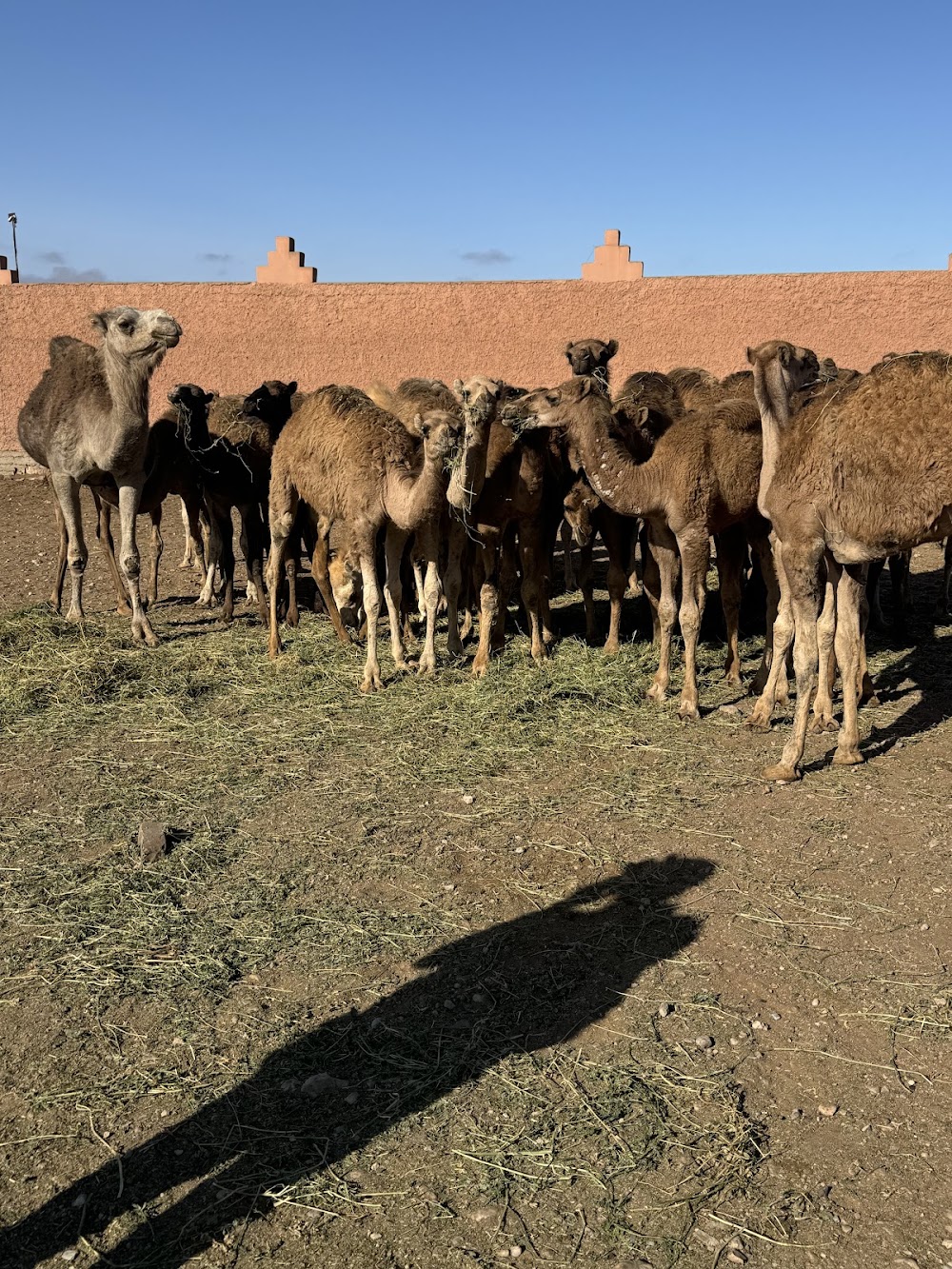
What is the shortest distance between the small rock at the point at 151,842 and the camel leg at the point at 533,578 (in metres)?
4.42

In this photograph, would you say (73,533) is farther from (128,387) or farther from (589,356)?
(589,356)

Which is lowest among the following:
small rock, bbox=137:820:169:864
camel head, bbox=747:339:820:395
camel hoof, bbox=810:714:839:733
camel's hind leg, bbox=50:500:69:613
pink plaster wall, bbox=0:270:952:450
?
small rock, bbox=137:820:169:864

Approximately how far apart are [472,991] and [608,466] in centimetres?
501

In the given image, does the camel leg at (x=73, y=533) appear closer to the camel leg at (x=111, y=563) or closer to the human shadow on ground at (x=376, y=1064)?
the camel leg at (x=111, y=563)

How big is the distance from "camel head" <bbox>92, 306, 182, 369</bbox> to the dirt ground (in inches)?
140

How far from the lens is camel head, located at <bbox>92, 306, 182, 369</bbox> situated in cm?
993

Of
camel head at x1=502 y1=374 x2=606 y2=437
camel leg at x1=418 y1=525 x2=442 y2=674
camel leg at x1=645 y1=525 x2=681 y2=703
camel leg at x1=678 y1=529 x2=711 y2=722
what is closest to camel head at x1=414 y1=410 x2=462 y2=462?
camel head at x1=502 y1=374 x2=606 y2=437

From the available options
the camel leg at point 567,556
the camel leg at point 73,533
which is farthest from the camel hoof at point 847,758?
the camel leg at point 73,533

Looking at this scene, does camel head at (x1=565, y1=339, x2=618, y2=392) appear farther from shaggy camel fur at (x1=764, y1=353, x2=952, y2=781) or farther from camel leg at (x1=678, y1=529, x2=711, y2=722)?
shaggy camel fur at (x1=764, y1=353, x2=952, y2=781)

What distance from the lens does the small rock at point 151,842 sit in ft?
19.2

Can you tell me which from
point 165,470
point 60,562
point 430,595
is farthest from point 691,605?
point 60,562

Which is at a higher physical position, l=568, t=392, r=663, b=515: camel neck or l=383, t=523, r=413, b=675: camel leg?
l=568, t=392, r=663, b=515: camel neck

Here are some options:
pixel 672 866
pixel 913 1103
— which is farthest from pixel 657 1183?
pixel 672 866

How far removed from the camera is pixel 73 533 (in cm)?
1073
